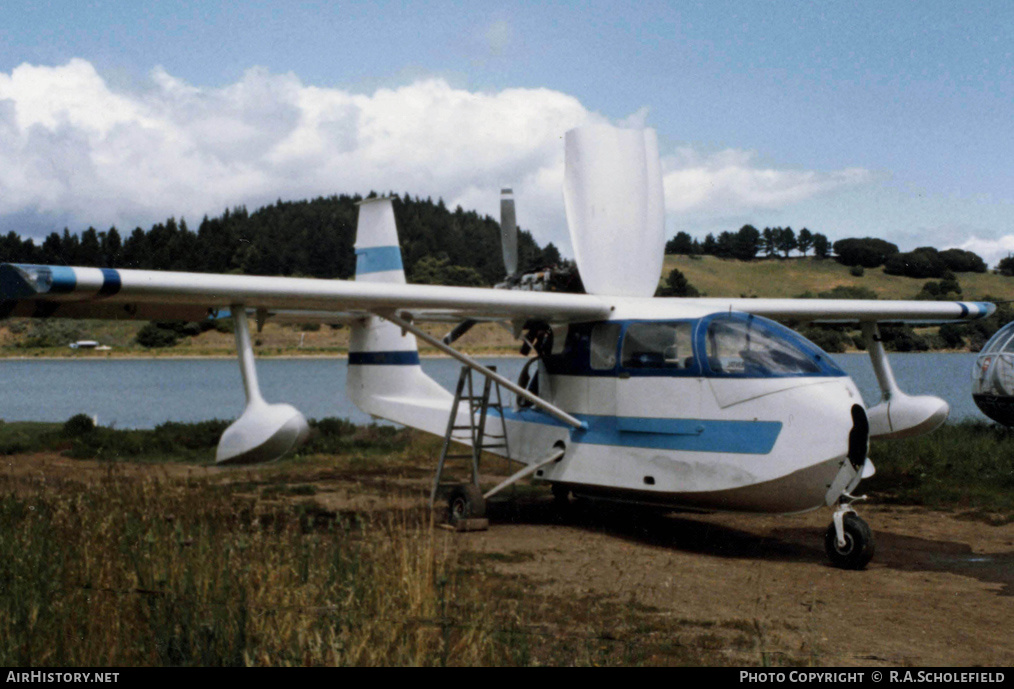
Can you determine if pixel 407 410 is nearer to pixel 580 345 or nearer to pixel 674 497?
pixel 580 345

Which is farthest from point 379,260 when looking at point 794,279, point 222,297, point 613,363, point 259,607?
point 794,279

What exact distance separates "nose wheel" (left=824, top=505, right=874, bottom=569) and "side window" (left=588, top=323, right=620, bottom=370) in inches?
113

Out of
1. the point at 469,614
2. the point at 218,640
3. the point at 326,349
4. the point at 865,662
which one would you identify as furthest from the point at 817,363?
the point at 326,349

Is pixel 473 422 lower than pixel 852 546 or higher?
higher

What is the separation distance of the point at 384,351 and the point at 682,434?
214 inches

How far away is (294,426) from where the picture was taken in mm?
8273

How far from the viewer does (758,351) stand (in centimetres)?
876

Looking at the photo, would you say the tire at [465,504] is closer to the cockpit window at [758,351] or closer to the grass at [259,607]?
the grass at [259,607]

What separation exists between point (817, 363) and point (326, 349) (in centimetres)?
6507

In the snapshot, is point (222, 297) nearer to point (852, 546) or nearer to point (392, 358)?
point (392, 358)

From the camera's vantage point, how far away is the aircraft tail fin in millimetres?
13102

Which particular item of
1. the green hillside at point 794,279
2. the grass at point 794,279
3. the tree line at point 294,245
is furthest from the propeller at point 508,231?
the grass at point 794,279

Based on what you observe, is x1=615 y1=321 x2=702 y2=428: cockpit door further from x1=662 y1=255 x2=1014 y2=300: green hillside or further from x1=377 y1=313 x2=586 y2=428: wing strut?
x1=662 y1=255 x2=1014 y2=300: green hillside

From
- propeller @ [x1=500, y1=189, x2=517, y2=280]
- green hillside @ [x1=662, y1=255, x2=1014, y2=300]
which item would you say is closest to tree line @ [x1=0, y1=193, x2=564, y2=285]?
propeller @ [x1=500, y1=189, x2=517, y2=280]
